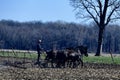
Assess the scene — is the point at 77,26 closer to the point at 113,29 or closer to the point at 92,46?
the point at 113,29

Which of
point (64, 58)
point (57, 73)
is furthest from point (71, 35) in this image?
point (57, 73)

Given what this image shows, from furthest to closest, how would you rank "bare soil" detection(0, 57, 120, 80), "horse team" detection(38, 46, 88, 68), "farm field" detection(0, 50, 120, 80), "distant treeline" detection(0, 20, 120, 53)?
1. "distant treeline" detection(0, 20, 120, 53)
2. "horse team" detection(38, 46, 88, 68)
3. "farm field" detection(0, 50, 120, 80)
4. "bare soil" detection(0, 57, 120, 80)

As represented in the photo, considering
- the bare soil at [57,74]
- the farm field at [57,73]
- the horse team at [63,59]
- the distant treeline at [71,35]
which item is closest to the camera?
the bare soil at [57,74]

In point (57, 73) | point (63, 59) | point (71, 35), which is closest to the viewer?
point (57, 73)

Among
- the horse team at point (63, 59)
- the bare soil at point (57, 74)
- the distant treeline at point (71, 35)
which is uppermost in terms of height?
the distant treeline at point (71, 35)

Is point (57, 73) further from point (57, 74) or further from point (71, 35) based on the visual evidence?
point (71, 35)

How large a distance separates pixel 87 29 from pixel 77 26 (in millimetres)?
5569

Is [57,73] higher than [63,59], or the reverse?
[63,59]

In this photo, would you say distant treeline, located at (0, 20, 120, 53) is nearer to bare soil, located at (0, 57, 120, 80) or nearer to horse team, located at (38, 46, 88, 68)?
horse team, located at (38, 46, 88, 68)

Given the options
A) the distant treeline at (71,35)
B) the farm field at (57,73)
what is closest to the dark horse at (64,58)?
the farm field at (57,73)

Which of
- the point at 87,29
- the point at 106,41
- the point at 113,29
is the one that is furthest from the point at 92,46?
the point at 87,29

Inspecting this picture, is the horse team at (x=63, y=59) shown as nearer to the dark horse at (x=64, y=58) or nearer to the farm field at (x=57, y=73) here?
the dark horse at (x=64, y=58)

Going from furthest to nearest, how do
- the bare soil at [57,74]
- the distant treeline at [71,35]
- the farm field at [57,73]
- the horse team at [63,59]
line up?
1. the distant treeline at [71,35]
2. the horse team at [63,59]
3. the farm field at [57,73]
4. the bare soil at [57,74]

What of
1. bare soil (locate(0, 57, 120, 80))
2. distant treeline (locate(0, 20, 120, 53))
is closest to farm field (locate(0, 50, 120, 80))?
bare soil (locate(0, 57, 120, 80))
